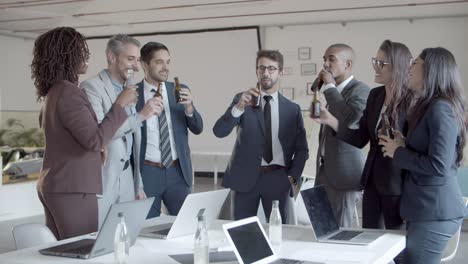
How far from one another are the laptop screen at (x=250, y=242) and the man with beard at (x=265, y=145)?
1.49 meters

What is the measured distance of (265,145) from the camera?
3.85 metres

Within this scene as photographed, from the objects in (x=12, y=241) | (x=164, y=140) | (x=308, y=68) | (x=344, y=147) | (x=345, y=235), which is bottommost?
(x=12, y=241)

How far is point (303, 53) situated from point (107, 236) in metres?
9.42

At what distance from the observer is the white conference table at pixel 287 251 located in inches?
88.3

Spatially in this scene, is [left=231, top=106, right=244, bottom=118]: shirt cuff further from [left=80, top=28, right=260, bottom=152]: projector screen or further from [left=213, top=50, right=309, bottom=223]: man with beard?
[left=80, top=28, right=260, bottom=152]: projector screen

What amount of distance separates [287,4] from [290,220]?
602 centimetres

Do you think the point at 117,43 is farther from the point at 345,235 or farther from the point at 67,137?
the point at 345,235

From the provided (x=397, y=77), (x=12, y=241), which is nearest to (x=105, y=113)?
(x=397, y=77)

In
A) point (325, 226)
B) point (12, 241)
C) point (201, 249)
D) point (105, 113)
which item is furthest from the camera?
point (12, 241)

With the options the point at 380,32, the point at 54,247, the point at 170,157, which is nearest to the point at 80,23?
the point at 380,32

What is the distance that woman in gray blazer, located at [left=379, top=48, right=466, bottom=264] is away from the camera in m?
2.67

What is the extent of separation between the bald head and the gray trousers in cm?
141

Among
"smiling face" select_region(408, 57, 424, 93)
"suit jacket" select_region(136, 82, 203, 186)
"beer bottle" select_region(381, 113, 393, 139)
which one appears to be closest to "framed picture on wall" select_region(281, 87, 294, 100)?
"suit jacket" select_region(136, 82, 203, 186)

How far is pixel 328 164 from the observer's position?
3.62 m
